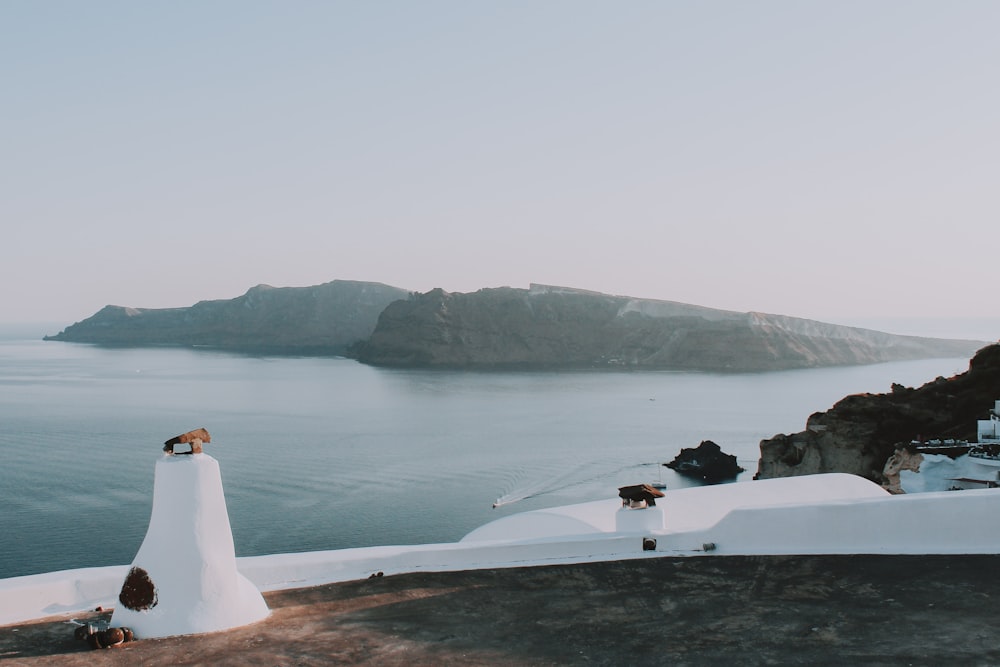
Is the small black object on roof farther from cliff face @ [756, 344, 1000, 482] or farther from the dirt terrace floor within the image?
cliff face @ [756, 344, 1000, 482]

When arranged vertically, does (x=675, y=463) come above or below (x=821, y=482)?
below

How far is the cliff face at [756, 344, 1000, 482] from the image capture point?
135ft

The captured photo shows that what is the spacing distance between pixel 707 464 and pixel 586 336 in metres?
122

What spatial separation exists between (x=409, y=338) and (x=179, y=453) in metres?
162

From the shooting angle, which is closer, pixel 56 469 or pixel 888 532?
pixel 888 532

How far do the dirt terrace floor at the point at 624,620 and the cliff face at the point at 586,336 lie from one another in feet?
482

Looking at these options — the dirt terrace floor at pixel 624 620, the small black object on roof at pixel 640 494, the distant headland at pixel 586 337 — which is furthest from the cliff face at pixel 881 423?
the distant headland at pixel 586 337

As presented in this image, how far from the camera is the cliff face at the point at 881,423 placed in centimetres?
4128

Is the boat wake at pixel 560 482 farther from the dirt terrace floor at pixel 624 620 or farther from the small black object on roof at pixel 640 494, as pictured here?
the dirt terrace floor at pixel 624 620

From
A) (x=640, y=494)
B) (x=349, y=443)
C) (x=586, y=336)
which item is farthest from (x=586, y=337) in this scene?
(x=640, y=494)

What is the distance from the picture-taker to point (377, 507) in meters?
40.2

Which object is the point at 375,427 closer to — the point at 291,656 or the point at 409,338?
the point at 291,656

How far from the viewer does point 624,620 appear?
602cm

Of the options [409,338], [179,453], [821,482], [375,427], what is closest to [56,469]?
[375,427]
